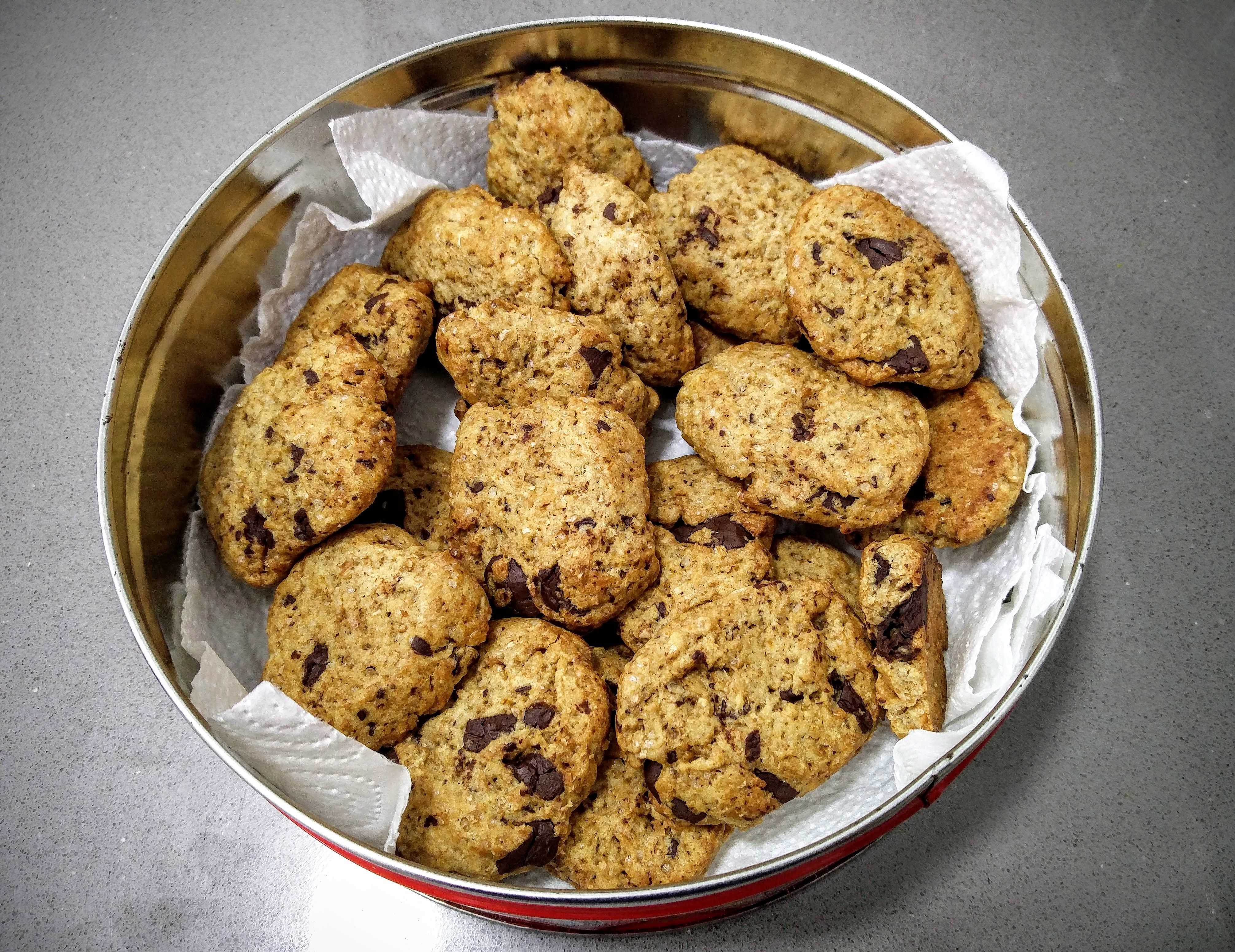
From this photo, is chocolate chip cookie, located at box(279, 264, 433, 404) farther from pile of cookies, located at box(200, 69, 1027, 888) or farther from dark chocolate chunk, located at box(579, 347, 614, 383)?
dark chocolate chunk, located at box(579, 347, 614, 383)

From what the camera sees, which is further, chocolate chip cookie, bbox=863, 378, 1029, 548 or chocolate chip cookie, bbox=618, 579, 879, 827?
chocolate chip cookie, bbox=863, 378, 1029, 548

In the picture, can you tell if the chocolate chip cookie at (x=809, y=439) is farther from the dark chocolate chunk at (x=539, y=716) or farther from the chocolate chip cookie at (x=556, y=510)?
the dark chocolate chunk at (x=539, y=716)

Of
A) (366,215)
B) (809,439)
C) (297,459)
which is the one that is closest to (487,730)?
(297,459)

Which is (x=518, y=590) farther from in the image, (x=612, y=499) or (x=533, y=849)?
(x=533, y=849)

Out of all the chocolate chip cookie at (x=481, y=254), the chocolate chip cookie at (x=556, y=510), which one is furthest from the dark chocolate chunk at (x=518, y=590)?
the chocolate chip cookie at (x=481, y=254)

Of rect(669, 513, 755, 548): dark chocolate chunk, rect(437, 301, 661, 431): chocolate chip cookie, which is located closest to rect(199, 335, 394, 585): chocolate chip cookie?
rect(437, 301, 661, 431): chocolate chip cookie

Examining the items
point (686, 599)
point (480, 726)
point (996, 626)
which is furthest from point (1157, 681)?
point (480, 726)
